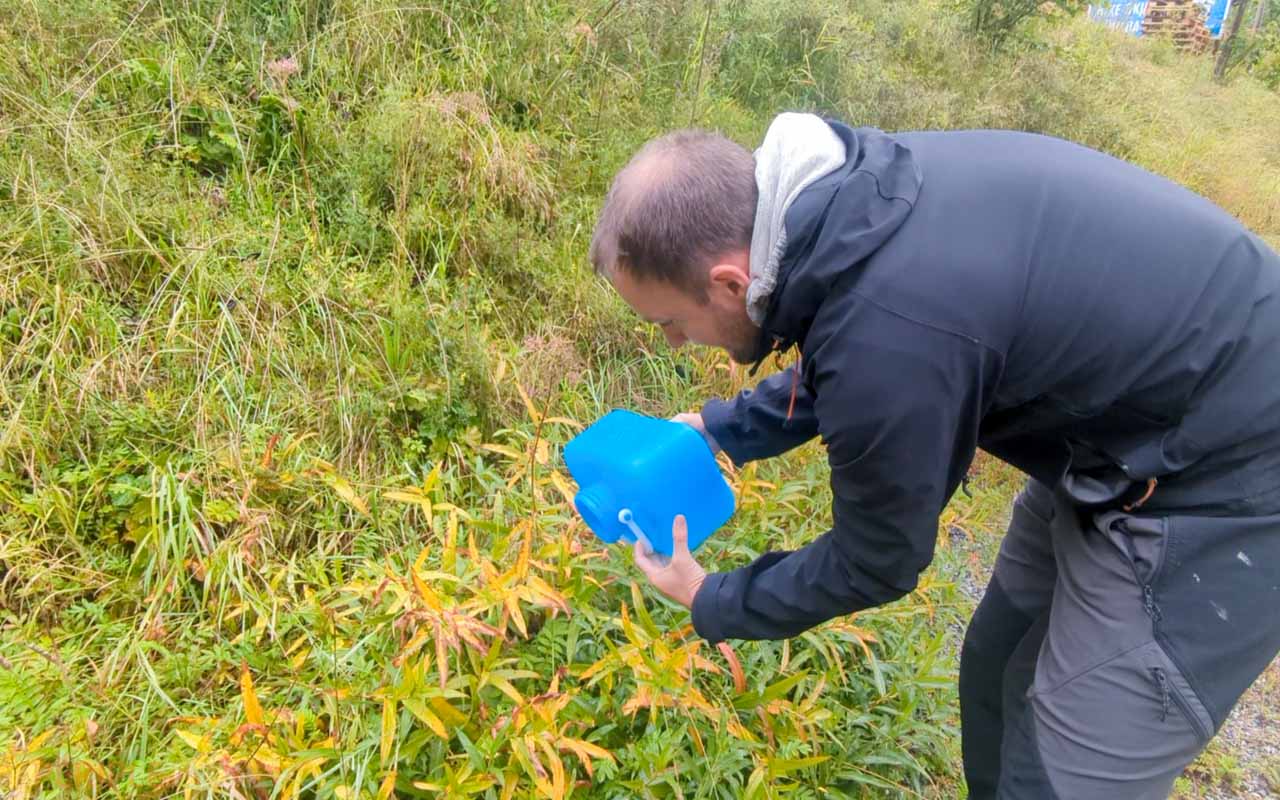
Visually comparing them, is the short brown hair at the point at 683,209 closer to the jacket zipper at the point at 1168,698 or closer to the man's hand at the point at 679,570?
the man's hand at the point at 679,570

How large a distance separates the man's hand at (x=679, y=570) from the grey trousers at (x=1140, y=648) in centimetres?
68

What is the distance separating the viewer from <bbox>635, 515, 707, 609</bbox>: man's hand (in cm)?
166

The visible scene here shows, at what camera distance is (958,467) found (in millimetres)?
1387

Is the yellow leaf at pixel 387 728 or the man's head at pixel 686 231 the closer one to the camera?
the man's head at pixel 686 231

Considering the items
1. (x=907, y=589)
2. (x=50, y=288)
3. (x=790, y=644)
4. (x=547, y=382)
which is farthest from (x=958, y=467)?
(x=50, y=288)

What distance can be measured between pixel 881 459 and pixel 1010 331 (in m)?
0.27

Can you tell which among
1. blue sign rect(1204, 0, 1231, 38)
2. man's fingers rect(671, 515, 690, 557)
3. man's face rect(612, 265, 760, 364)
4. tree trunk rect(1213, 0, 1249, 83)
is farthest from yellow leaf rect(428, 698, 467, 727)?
blue sign rect(1204, 0, 1231, 38)

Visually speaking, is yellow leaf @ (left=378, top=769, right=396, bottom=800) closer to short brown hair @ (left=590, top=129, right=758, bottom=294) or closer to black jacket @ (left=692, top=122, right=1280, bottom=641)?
black jacket @ (left=692, top=122, right=1280, bottom=641)

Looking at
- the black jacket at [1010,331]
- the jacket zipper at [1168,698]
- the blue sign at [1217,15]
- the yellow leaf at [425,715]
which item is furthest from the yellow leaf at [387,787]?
the blue sign at [1217,15]

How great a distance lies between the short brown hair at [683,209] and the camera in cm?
129

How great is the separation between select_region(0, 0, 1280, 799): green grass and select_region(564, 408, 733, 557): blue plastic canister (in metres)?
0.33

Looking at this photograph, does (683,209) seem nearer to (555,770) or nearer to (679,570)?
(679,570)

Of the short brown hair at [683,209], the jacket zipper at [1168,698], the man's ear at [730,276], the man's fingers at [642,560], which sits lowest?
the man's fingers at [642,560]

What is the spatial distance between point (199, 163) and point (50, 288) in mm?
925
